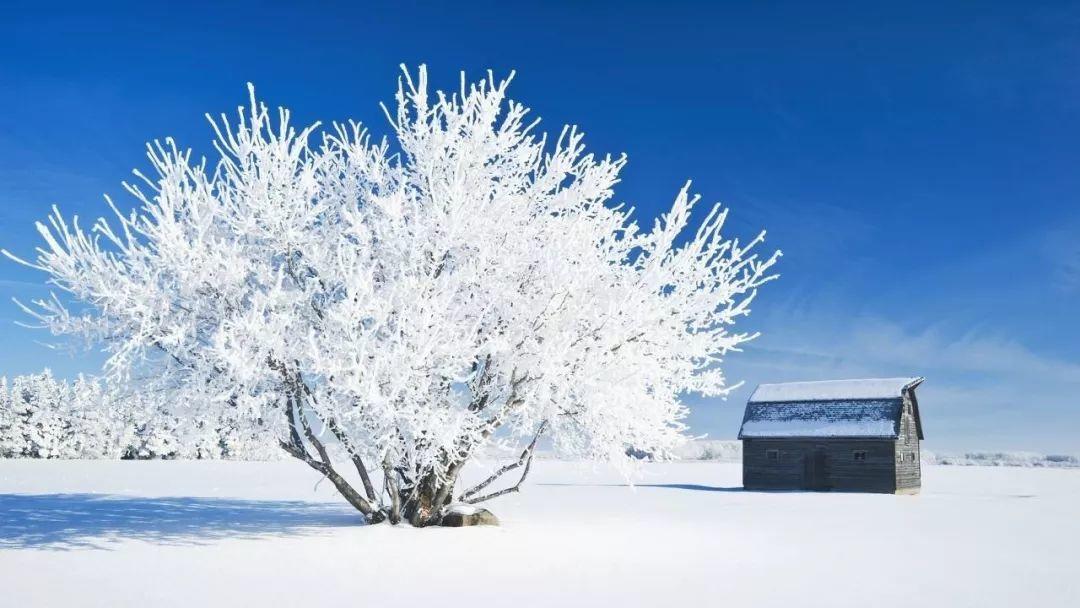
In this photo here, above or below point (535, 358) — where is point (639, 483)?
below

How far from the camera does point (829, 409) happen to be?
4125 cm

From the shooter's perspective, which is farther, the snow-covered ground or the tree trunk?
the tree trunk

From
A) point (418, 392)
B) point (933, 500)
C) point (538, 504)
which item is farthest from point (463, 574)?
point (933, 500)

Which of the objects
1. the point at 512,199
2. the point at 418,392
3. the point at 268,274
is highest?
the point at 512,199

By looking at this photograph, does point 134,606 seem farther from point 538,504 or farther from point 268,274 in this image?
point 538,504

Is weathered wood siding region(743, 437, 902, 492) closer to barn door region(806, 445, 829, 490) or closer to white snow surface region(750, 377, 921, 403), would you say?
barn door region(806, 445, 829, 490)

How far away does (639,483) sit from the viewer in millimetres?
49750

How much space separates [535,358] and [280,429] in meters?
5.44

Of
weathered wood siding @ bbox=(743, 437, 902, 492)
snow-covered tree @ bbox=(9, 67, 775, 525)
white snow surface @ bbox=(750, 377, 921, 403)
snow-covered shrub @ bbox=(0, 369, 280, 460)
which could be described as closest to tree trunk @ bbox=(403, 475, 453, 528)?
snow-covered tree @ bbox=(9, 67, 775, 525)

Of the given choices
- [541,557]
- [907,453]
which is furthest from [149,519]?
[907,453]

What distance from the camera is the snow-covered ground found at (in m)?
11.6

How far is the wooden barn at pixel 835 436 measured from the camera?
128 feet

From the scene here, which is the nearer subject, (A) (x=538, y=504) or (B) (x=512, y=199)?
(B) (x=512, y=199)

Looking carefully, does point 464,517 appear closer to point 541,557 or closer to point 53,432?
point 541,557
